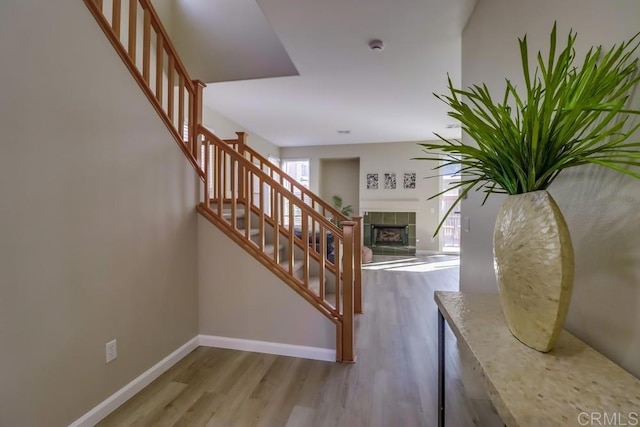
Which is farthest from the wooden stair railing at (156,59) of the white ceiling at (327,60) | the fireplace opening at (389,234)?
the fireplace opening at (389,234)

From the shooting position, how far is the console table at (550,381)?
0.57 metres

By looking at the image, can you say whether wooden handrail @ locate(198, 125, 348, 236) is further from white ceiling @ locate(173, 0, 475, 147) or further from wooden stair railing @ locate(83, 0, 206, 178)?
white ceiling @ locate(173, 0, 475, 147)

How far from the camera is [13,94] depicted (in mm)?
1231

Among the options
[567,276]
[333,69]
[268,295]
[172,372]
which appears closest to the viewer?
[567,276]

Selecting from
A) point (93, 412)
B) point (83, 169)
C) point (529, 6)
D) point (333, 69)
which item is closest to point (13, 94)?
point (83, 169)

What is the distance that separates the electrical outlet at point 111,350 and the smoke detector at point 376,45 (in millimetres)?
3083

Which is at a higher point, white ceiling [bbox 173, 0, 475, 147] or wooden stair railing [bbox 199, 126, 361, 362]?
white ceiling [bbox 173, 0, 475, 147]

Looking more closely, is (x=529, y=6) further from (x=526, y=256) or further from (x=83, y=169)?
(x=83, y=169)

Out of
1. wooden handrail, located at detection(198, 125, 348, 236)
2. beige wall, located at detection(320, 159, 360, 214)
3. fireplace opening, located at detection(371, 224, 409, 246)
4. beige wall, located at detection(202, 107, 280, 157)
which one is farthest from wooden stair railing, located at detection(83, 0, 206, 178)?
beige wall, located at detection(320, 159, 360, 214)

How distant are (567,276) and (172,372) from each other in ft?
7.97

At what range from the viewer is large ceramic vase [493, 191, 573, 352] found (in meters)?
0.73

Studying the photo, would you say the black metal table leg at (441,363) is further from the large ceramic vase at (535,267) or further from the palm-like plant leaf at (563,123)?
the palm-like plant leaf at (563,123)

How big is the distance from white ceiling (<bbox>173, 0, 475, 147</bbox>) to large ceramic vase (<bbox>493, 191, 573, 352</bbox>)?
2.02 metres

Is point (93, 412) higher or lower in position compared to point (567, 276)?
lower
